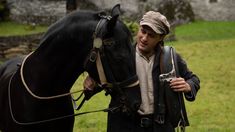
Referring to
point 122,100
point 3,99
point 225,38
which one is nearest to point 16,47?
point 225,38

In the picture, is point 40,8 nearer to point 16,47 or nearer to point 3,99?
point 16,47

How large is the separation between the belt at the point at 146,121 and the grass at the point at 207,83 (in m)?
3.89

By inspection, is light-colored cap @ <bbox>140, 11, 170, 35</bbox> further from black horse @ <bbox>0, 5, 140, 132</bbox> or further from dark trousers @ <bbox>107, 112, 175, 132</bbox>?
dark trousers @ <bbox>107, 112, 175, 132</bbox>

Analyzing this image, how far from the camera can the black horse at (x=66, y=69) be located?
3643 millimetres

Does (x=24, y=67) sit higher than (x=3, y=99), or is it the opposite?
(x=24, y=67)

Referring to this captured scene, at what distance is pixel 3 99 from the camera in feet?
14.9

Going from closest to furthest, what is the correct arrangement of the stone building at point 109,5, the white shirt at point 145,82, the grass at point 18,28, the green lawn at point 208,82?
the white shirt at point 145,82
the green lawn at point 208,82
the grass at point 18,28
the stone building at point 109,5

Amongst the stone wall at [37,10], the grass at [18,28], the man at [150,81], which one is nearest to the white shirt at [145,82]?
the man at [150,81]

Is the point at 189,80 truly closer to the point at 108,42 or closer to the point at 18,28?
the point at 108,42

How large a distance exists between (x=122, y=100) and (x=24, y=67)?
1029 mm

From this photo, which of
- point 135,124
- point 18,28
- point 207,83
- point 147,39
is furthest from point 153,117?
point 18,28

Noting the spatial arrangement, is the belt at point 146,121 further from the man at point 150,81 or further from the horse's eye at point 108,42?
the horse's eye at point 108,42

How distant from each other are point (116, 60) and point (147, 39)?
1.33 feet

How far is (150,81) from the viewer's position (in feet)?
13.1
